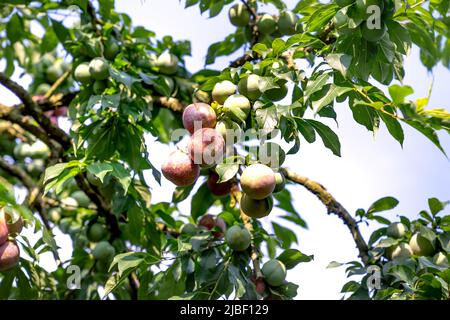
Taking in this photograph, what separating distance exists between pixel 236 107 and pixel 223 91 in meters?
0.09

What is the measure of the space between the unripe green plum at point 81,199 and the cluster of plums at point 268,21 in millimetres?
912

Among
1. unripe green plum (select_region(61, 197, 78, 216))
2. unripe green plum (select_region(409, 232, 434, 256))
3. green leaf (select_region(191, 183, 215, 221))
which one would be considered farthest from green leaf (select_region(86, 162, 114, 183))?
unripe green plum (select_region(61, 197, 78, 216))

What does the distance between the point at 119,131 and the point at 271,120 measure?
739mm

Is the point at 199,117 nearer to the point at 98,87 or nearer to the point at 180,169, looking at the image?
the point at 180,169

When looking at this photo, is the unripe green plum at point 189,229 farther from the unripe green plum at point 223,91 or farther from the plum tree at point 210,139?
the unripe green plum at point 223,91

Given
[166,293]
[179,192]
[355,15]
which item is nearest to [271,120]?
[355,15]

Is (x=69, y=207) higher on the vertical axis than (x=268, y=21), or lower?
lower

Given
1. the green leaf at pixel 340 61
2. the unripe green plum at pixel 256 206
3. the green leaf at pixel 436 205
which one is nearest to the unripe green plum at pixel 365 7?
the green leaf at pixel 340 61

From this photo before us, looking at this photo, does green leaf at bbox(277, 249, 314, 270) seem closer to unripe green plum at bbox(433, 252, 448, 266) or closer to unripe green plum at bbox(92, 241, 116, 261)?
unripe green plum at bbox(433, 252, 448, 266)

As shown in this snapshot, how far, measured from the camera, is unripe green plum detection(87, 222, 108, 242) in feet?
8.55

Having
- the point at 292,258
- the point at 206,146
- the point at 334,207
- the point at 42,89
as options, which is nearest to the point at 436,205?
the point at 334,207

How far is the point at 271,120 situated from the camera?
64.5 inches

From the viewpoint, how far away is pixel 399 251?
2.05 meters
